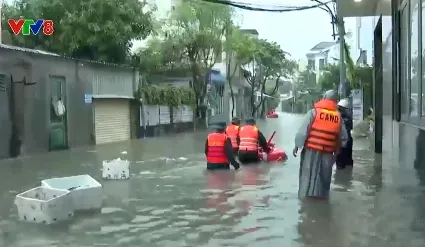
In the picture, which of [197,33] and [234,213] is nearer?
[234,213]

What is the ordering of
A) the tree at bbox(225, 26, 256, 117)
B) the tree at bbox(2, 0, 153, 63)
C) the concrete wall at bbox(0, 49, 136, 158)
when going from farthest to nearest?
the tree at bbox(225, 26, 256, 117) < the tree at bbox(2, 0, 153, 63) < the concrete wall at bbox(0, 49, 136, 158)

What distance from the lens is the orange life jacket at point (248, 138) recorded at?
14.8 m

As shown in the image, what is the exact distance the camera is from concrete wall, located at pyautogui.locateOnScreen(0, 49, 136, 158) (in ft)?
60.7

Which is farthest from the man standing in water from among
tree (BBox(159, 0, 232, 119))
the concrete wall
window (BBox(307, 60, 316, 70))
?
window (BBox(307, 60, 316, 70))

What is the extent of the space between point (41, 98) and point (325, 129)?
43.5 feet

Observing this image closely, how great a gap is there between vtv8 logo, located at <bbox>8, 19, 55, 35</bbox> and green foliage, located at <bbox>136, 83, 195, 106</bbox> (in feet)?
17.4

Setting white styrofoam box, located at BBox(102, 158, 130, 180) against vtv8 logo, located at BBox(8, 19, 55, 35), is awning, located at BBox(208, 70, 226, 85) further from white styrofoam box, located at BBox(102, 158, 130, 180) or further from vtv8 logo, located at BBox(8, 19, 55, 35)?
white styrofoam box, located at BBox(102, 158, 130, 180)

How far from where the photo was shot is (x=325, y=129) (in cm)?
939

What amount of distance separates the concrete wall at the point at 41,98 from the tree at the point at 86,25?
8.83 ft

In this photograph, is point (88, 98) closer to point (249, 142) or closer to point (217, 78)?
point (249, 142)

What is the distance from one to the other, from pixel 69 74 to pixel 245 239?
16836mm

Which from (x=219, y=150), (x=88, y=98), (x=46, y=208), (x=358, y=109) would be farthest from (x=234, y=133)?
(x=358, y=109)

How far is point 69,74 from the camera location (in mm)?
22719

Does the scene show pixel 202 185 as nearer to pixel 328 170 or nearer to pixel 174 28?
pixel 328 170
